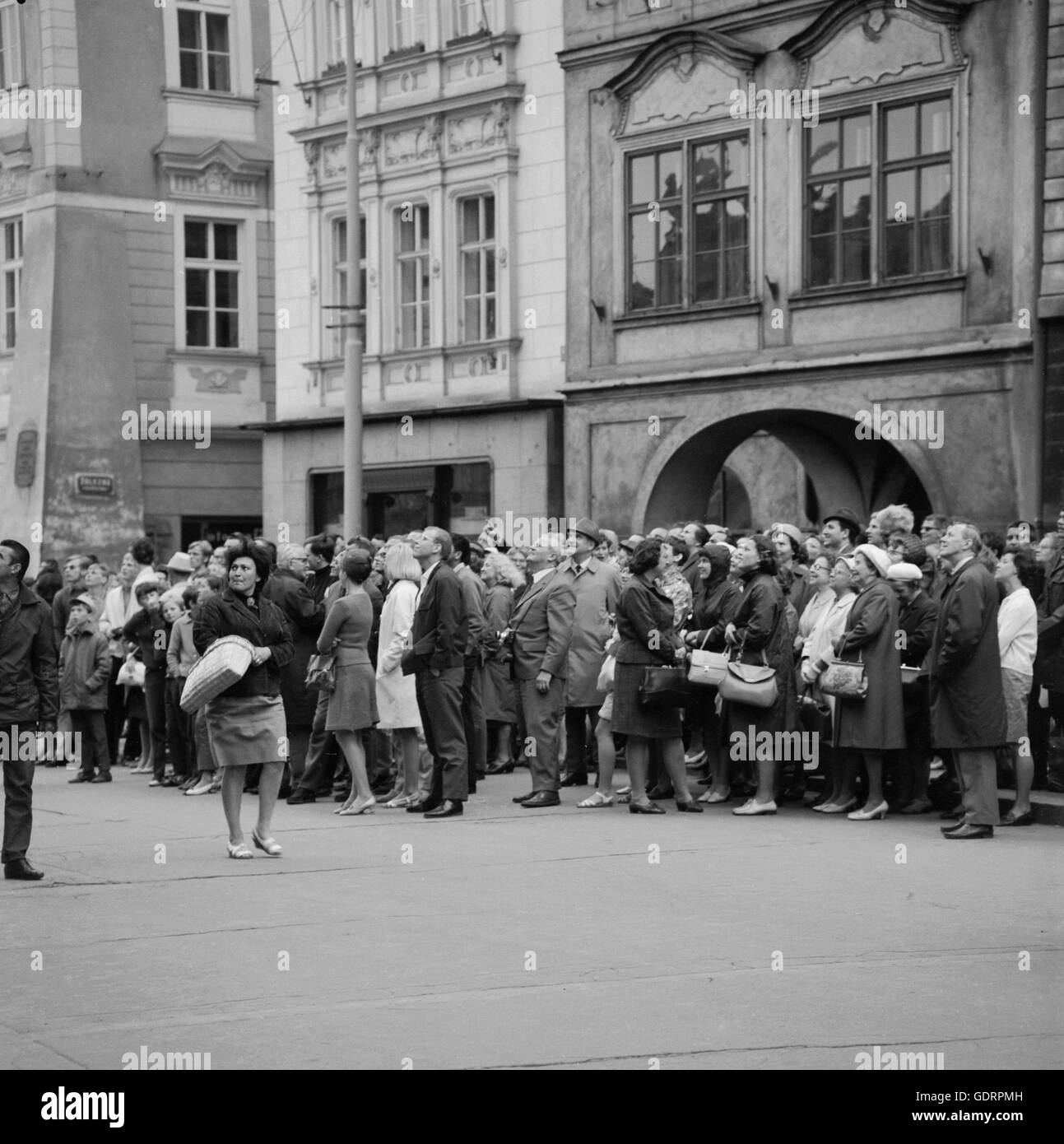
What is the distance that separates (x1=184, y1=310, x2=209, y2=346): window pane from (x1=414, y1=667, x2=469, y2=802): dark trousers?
20.8 meters

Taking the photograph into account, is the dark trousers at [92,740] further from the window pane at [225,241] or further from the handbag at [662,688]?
the window pane at [225,241]

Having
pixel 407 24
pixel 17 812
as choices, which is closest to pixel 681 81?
pixel 407 24

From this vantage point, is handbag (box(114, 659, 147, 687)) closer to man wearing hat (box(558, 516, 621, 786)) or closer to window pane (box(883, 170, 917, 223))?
man wearing hat (box(558, 516, 621, 786))

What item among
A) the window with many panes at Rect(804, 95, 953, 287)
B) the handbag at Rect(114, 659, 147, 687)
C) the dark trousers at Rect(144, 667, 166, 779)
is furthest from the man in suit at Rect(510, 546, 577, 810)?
the window with many panes at Rect(804, 95, 953, 287)

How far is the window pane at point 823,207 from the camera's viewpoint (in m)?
23.8

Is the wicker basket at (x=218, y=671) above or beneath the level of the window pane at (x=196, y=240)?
beneath

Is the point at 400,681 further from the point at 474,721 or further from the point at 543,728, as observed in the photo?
the point at 543,728

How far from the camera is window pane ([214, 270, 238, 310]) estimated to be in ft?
116

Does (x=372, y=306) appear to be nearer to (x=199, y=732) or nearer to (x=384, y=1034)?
(x=199, y=732)

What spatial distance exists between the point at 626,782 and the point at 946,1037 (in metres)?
10.6

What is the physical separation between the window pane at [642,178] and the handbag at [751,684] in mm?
11725

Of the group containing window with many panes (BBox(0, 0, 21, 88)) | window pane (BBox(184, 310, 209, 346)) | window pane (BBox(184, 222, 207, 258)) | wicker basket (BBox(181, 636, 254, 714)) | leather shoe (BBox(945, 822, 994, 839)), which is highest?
window with many panes (BBox(0, 0, 21, 88))

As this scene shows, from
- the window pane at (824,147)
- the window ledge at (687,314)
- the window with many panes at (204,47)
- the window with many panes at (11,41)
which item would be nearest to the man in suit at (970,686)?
the window pane at (824,147)

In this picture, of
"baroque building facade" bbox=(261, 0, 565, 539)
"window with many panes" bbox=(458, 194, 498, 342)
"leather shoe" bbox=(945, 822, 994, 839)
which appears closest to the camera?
"leather shoe" bbox=(945, 822, 994, 839)
